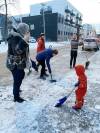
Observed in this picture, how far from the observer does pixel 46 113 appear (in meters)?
6.39

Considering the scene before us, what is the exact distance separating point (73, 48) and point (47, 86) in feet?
17.8

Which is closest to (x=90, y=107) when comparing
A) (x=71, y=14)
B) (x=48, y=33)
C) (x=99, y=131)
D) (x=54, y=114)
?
(x=54, y=114)

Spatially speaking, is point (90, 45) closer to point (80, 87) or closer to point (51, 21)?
point (80, 87)

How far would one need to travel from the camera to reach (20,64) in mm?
6809

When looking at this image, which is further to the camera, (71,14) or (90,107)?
(71,14)

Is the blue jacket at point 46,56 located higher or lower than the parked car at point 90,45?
higher

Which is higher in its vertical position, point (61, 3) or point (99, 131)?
point (61, 3)

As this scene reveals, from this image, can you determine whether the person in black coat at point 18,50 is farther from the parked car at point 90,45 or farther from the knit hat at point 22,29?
the parked car at point 90,45

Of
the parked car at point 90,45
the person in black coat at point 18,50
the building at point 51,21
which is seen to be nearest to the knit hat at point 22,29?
the person in black coat at point 18,50

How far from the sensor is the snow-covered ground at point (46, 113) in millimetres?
5543

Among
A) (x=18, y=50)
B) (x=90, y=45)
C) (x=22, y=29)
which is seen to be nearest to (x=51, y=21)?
(x=90, y=45)

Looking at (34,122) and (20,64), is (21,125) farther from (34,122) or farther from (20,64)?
(20,64)

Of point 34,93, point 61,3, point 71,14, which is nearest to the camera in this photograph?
point 34,93

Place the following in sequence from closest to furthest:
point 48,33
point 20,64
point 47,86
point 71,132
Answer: point 71,132 < point 20,64 < point 47,86 < point 48,33
